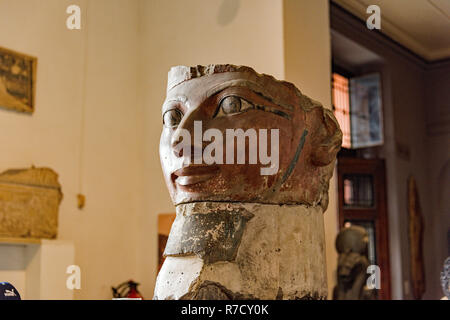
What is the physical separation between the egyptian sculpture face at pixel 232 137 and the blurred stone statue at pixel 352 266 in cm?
318

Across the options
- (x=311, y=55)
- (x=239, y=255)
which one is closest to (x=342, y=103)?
(x=311, y=55)

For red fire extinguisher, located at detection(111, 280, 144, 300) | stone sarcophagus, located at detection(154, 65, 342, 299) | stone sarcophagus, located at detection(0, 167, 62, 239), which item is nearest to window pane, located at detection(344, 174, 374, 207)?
red fire extinguisher, located at detection(111, 280, 144, 300)

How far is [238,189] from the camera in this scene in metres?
2.26

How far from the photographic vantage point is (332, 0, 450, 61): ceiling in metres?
3.83

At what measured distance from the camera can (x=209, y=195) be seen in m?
2.28

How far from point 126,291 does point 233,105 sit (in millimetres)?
3709

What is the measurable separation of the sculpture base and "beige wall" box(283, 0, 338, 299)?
6.51 ft

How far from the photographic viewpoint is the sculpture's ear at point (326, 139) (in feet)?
8.07

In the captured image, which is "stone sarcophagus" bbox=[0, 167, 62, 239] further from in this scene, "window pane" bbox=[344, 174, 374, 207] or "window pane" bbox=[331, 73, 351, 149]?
"window pane" bbox=[331, 73, 351, 149]

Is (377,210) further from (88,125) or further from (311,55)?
(88,125)

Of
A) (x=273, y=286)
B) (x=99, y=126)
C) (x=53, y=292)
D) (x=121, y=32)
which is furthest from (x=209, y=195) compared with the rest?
(x=121, y=32)

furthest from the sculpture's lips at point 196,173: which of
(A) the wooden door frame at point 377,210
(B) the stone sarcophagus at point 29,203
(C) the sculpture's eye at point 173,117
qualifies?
(A) the wooden door frame at point 377,210

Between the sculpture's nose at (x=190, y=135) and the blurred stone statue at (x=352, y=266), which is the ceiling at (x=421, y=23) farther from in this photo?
the sculpture's nose at (x=190, y=135)

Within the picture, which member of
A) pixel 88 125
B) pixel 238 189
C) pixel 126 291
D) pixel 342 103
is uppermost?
pixel 342 103
